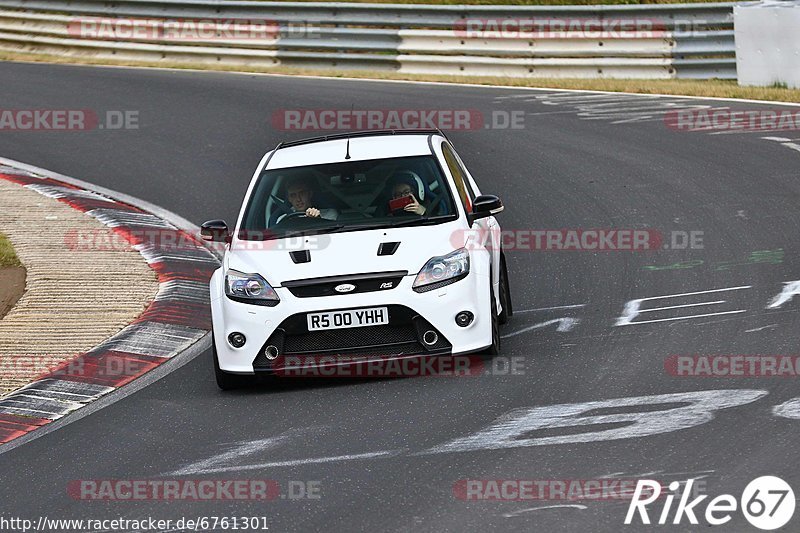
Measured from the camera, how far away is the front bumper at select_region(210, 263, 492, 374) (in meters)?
8.48

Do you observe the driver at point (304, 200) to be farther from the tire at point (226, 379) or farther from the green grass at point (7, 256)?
the green grass at point (7, 256)

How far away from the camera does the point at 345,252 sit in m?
8.80

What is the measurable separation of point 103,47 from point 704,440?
2137 centimetres

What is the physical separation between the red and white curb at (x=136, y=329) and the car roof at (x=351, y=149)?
1.50 m

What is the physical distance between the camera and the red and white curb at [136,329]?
351 inches

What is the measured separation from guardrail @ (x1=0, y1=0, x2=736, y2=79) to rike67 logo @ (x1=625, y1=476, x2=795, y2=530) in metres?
15.2

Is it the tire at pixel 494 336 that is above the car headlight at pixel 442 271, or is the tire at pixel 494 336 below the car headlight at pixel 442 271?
below

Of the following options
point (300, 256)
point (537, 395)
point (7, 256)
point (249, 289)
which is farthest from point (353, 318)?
point (7, 256)

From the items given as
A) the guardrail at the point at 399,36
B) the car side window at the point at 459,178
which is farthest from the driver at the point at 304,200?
the guardrail at the point at 399,36

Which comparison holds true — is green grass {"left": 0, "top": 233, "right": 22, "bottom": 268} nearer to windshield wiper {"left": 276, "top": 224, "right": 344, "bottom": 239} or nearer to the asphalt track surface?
the asphalt track surface

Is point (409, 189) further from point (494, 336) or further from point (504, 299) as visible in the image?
point (494, 336)

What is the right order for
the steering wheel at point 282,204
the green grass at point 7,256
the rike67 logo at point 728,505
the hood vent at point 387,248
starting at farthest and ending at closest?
the green grass at point 7,256 < the steering wheel at point 282,204 < the hood vent at point 387,248 < the rike67 logo at point 728,505

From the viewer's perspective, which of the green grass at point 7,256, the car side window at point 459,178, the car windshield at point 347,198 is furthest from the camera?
the green grass at point 7,256

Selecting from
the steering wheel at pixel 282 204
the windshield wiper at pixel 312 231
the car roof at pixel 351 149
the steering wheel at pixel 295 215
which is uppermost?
the car roof at pixel 351 149
